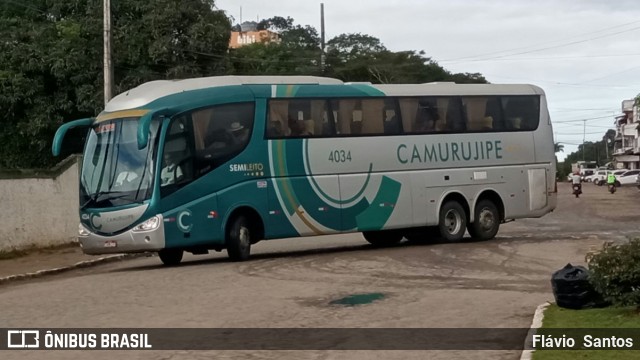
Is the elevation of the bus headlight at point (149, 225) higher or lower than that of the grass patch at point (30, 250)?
higher

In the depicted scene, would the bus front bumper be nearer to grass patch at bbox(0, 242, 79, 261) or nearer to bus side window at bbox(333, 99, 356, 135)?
grass patch at bbox(0, 242, 79, 261)

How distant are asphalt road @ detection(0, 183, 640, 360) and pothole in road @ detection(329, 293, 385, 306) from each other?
6.6 inches

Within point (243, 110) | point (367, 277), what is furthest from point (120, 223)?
point (367, 277)

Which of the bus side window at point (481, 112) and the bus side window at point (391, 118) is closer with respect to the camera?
the bus side window at point (391, 118)

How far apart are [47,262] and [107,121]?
4.23 meters

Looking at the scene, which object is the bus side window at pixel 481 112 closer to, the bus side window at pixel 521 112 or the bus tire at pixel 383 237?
the bus side window at pixel 521 112

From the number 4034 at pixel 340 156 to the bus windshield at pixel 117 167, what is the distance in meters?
4.32

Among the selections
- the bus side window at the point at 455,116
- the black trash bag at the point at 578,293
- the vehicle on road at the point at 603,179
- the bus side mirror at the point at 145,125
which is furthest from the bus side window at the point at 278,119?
the vehicle on road at the point at 603,179

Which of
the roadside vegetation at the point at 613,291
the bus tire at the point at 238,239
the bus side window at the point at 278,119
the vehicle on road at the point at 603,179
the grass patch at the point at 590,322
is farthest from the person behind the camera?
the vehicle on road at the point at 603,179

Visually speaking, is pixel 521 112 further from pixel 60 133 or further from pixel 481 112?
pixel 60 133

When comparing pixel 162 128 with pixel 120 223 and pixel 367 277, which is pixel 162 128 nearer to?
pixel 120 223

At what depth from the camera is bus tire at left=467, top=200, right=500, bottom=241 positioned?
24.1m

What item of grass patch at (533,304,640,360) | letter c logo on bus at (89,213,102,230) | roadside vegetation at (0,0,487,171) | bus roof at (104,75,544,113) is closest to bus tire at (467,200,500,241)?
bus roof at (104,75,544,113)

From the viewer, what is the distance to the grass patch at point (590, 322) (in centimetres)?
883
